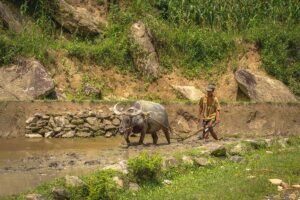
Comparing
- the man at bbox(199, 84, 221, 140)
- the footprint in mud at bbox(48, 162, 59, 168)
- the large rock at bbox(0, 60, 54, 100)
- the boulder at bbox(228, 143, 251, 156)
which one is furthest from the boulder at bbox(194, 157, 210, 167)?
the large rock at bbox(0, 60, 54, 100)

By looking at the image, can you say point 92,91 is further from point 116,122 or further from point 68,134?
point 68,134

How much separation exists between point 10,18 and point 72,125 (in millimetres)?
8011

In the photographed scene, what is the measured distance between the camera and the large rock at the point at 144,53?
24.0m

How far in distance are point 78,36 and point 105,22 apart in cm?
180

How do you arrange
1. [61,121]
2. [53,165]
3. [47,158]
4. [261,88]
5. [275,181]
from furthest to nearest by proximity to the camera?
1. [261,88]
2. [61,121]
3. [47,158]
4. [53,165]
5. [275,181]

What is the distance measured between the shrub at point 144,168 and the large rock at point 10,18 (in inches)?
576

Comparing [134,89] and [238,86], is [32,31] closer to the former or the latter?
[134,89]

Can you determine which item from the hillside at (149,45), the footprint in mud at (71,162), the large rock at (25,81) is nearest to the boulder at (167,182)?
the footprint in mud at (71,162)

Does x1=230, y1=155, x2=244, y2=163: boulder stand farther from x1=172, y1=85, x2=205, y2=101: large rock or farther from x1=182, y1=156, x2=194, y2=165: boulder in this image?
x1=172, y1=85, x2=205, y2=101: large rock

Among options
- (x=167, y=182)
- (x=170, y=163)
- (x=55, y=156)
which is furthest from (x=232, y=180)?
(x=55, y=156)

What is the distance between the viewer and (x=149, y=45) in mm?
24391

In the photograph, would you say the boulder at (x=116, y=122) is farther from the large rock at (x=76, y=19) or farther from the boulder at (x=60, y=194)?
the boulder at (x=60, y=194)

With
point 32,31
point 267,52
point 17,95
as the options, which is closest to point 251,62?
point 267,52

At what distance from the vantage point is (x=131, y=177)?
9477 mm
